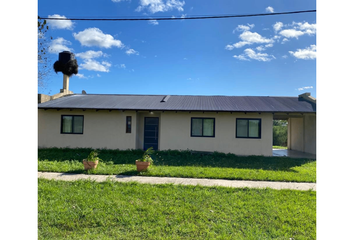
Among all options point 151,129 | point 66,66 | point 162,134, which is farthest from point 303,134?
point 66,66

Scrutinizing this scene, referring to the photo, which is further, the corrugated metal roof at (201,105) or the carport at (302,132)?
the carport at (302,132)

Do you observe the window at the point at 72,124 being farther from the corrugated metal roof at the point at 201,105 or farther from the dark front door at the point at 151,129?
the dark front door at the point at 151,129

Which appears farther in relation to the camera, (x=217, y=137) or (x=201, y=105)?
(x=201, y=105)

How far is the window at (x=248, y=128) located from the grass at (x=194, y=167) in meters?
1.32

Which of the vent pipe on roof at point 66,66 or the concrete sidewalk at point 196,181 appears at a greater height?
the vent pipe on roof at point 66,66

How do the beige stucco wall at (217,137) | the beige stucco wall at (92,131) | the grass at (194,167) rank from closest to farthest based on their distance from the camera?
1. the grass at (194,167)
2. the beige stucco wall at (217,137)
3. the beige stucco wall at (92,131)

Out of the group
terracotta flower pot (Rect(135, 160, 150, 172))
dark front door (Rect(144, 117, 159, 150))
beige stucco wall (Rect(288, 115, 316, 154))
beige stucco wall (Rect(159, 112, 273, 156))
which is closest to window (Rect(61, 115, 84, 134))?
dark front door (Rect(144, 117, 159, 150))

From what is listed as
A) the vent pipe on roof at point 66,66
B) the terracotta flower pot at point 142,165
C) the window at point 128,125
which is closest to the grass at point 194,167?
the terracotta flower pot at point 142,165

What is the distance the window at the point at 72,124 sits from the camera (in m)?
11.6

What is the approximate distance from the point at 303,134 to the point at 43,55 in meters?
14.7

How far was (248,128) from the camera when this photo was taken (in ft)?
35.7

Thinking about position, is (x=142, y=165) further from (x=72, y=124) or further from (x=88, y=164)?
(x=72, y=124)

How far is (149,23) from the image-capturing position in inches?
306

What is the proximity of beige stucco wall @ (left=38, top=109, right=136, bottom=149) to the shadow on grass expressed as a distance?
2.08 feet
